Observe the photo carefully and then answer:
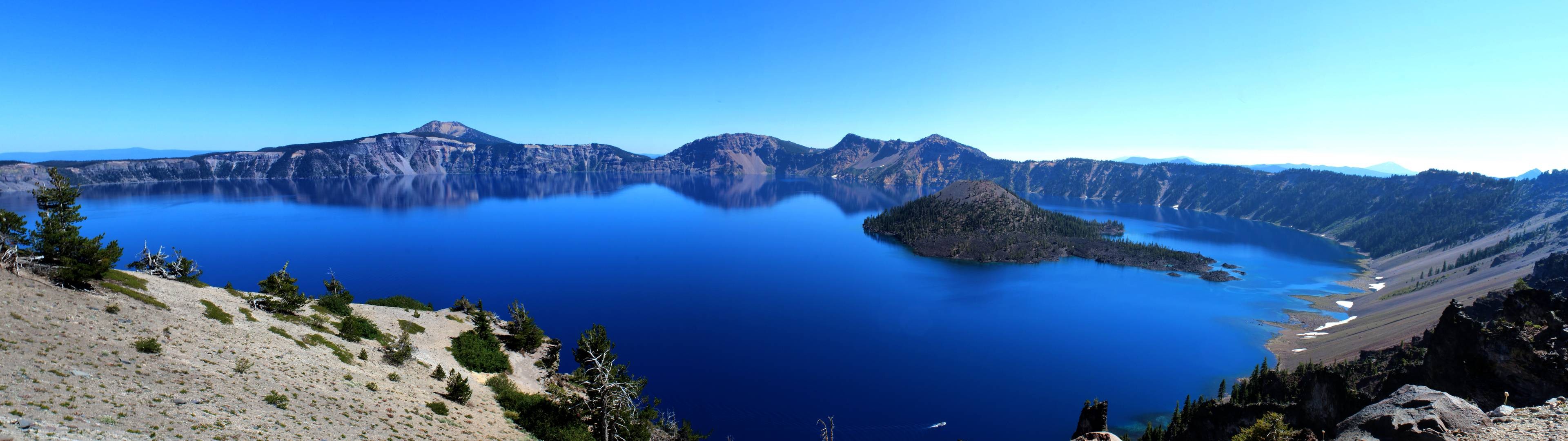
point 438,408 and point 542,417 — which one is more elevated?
point 438,408

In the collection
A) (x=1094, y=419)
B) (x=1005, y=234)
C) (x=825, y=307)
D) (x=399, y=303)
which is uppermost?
(x=1094, y=419)

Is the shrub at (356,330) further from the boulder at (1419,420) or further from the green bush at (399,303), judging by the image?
the boulder at (1419,420)

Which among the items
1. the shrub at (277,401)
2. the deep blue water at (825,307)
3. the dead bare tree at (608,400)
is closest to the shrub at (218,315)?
the shrub at (277,401)

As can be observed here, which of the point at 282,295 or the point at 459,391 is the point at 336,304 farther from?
the point at 459,391

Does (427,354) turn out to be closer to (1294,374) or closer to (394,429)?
(394,429)

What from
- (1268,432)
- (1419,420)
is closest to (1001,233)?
(1268,432)

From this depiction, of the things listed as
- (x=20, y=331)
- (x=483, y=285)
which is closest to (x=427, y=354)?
(x=20, y=331)
